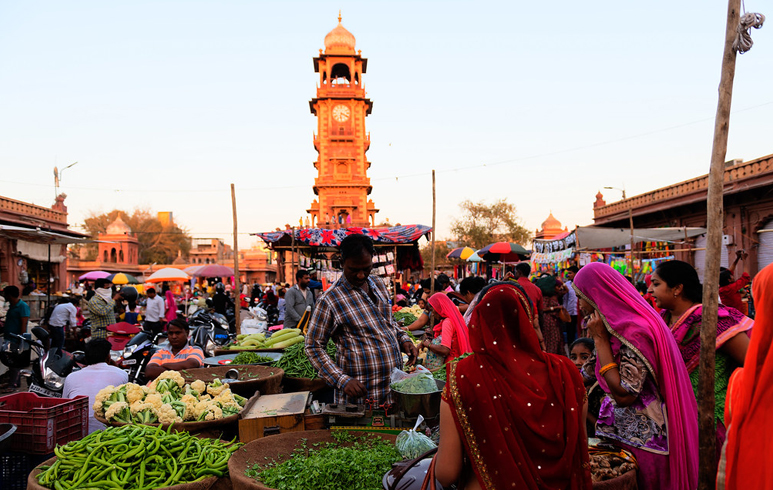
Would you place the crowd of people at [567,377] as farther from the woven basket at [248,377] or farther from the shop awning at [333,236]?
the shop awning at [333,236]

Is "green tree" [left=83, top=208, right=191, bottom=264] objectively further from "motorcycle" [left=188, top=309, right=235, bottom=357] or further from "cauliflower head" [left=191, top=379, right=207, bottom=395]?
"cauliflower head" [left=191, top=379, right=207, bottom=395]

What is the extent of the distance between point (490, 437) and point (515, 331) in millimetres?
364

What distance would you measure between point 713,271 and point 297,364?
11.4 feet

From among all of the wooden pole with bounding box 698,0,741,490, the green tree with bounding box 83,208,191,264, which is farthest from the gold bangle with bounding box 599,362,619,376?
the green tree with bounding box 83,208,191,264

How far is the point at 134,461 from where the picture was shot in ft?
8.69

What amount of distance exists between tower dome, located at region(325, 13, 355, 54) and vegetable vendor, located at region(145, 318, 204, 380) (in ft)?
118

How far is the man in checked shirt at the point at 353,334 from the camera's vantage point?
10.6ft

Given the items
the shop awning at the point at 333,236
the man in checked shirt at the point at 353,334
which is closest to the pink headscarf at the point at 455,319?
the man in checked shirt at the point at 353,334

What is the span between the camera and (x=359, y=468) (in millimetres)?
2432

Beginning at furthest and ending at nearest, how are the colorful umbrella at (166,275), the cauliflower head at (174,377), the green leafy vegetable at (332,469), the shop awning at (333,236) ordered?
the colorful umbrella at (166,275), the shop awning at (333,236), the cauliflower head at (174,377), the green leafy vegetable at (332,469)

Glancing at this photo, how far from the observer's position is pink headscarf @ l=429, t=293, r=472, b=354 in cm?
441

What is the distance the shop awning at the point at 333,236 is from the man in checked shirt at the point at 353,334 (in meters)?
10.8

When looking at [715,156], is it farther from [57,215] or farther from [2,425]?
[57,215]

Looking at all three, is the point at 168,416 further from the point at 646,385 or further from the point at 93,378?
the point at 646,385
